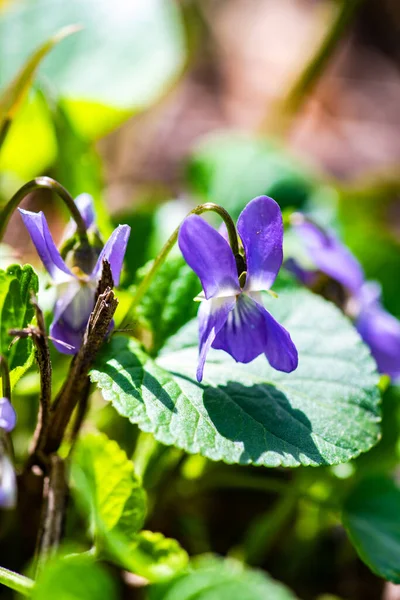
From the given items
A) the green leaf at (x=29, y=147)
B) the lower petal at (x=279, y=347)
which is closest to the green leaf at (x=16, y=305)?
the lower petal at (x=279, y=347)

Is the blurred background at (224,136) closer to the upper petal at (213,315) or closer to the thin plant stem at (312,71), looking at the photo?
the thin plant stem at (312,71)

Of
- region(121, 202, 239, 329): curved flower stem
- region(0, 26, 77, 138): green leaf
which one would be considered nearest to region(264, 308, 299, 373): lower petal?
Result: region(121, 202, 239, 329): curved flower stem

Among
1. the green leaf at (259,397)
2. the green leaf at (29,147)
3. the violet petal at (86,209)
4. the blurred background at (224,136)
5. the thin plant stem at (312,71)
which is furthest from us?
the thin plant stem at (312,71)

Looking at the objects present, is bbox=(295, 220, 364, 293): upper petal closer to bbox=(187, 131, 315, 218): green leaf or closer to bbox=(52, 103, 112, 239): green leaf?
bbox=(52, 103, 112, 239): green leaf

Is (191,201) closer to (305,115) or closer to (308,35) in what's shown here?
(305,115)

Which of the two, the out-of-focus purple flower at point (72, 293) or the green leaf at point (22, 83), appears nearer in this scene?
the out-of-focus purple flower at point (72, 293)

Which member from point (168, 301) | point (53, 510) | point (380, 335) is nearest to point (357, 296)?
point (380, 335)

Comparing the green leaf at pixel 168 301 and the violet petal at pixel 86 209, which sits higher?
the violet petal at pixel 86 209

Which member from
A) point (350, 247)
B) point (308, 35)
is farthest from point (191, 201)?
point (308, 35)
